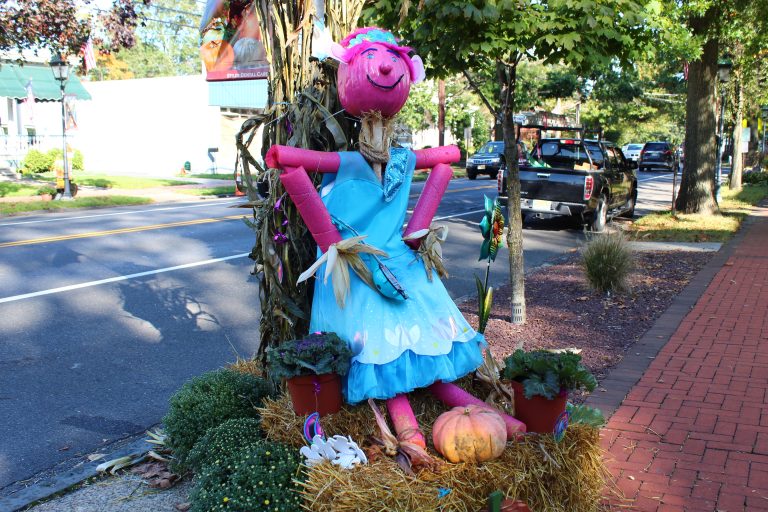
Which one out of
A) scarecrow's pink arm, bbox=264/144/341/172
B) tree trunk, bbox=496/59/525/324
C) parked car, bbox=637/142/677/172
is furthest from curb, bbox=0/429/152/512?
parked car, bbox=637/142/677/172

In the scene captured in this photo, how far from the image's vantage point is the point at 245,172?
3945 millimetres

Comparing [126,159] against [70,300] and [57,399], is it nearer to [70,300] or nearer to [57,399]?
[70,300]

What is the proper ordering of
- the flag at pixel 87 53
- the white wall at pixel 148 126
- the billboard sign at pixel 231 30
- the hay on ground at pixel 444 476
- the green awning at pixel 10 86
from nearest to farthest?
the hay on ground at pixel 444 476
the billboard sign at pixel 231 30
the flag at pixel 87 53
the green awning at pixel 10 86
the white wall at pixel 148 126

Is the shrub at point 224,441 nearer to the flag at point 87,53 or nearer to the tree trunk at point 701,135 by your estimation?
the tree trunk at point 701,135

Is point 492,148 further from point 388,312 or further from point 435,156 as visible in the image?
point 388,312

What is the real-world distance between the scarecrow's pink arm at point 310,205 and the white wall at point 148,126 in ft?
Answer: 97.5

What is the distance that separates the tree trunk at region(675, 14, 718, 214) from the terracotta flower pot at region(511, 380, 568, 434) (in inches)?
563

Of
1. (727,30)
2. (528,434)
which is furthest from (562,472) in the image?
(727,30)

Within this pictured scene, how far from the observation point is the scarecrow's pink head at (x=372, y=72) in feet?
11.4

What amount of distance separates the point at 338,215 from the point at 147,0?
1387 cm

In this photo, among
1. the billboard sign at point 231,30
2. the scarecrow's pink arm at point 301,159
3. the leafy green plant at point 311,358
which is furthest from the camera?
the billboard sign at point 231,30

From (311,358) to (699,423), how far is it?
109 inches

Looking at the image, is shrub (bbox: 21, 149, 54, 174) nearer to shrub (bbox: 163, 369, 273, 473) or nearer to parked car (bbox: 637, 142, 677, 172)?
shrub (bbox: 163, 369, 273, 473)

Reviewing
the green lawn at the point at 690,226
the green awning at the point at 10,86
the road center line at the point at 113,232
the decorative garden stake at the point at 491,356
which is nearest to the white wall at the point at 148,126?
the green awning at the point at 10,86
